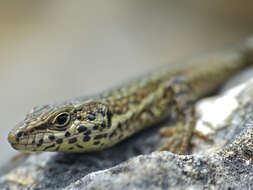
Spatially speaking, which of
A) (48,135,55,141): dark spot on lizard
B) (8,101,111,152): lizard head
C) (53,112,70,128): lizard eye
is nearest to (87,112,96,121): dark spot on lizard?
(8,101,111,152): lizard head

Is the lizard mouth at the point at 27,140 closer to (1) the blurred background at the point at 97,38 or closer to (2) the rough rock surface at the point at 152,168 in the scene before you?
(2) the rough rock surface at the point at 152,168

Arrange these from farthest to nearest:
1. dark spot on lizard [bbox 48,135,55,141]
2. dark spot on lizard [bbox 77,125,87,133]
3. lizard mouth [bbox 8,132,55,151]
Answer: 1. dark spot on lizard [bbox 77,125,87,133]
2. dark spot on lizard [bbox 48,135,55,141]
3. lizard mouth [bbox 8,132,55,151]

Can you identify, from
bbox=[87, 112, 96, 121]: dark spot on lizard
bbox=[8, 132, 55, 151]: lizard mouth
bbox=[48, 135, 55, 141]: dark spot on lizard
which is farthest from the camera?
bbox=[87, 112, 96, 121]: dark spot on lizard

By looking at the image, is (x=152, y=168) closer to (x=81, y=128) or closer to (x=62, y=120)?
(x=81, y=128)

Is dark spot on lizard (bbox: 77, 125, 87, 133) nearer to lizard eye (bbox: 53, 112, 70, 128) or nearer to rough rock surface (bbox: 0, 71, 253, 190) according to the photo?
lizard eye (bbox: 53, 112, 70, 128)

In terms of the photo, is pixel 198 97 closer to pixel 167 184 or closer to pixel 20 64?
pixel 167 184

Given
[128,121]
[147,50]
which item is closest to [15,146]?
[128,121]

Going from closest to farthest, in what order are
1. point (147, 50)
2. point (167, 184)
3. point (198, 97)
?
point (167, 184) < point (198, 97) < point (147, 50)

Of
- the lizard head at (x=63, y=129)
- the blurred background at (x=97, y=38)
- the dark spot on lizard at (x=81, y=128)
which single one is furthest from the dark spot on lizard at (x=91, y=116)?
the blurred background at (x=97, y=38)
